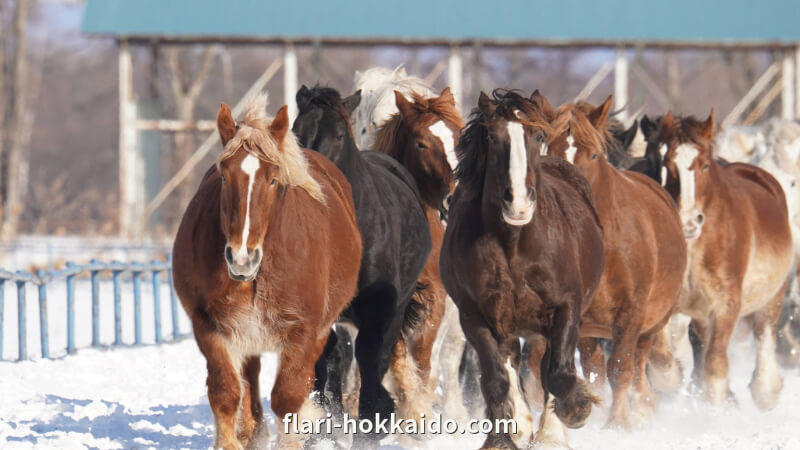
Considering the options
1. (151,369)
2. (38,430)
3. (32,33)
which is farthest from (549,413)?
(32,33)

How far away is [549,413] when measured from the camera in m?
6.68

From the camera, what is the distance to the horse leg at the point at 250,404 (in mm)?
6203

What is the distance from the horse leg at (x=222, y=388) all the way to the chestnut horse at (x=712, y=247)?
428 cm

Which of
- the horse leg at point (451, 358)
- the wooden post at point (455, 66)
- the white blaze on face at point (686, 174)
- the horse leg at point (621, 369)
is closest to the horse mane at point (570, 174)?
the horse leg at point (621, 369)

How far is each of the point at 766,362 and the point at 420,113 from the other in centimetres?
375

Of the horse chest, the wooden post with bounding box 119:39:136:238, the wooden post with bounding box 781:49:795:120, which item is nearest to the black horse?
the horse chest

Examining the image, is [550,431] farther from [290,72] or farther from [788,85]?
[788,85]

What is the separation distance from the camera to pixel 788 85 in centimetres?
2505

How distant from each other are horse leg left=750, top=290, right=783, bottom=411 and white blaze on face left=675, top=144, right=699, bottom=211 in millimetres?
1779

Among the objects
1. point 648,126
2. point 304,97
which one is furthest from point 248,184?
point 648,126

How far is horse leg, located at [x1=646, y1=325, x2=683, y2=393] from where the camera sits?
374 inches

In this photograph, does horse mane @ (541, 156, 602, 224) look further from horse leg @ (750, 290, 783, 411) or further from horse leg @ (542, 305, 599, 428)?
horse leg @ (750, 290, 783, 411)

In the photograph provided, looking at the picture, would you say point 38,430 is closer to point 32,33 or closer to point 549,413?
point 549,413

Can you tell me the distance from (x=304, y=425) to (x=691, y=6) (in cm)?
2165
